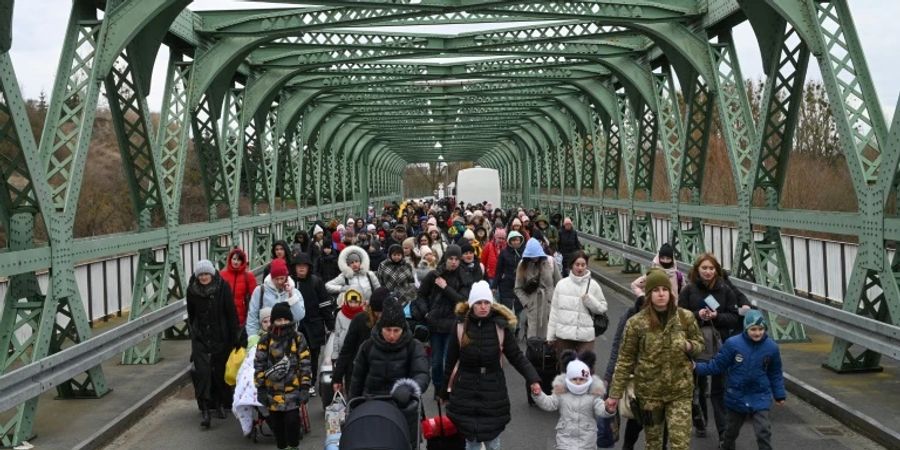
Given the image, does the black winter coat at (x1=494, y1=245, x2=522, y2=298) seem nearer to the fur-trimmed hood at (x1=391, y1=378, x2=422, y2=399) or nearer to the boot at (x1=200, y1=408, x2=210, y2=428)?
the boot at (x1=200, y1=408, x2=210, y2=428)

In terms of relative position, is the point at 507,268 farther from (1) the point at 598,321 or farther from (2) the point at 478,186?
(2) the point at 478,186

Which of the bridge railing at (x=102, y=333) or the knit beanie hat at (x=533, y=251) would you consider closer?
the bridge railing at (x=102, y=333)

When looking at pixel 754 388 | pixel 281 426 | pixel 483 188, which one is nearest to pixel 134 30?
pixel 281 426

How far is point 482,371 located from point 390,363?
1.93ft

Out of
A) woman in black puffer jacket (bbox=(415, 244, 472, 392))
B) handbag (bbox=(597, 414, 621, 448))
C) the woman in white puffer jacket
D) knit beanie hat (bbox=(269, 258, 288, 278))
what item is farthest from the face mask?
knit beanie hat (bbox=(269, 258, 288, 278))

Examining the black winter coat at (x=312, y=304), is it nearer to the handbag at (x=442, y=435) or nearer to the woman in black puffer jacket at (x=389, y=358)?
the woman in black puffer jacket at (x=389, y=358)

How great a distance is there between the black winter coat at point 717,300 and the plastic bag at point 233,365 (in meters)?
3.76

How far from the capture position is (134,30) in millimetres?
11117

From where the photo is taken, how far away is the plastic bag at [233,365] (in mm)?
9141

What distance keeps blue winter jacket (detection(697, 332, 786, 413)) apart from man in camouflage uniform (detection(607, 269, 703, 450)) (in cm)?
96

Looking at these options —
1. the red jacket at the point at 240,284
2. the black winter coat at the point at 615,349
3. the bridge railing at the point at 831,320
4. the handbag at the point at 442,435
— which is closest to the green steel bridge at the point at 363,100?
the bridge railing at the point at 831,320

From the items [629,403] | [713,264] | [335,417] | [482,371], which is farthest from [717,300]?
[335,417]

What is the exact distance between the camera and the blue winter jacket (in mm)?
7348

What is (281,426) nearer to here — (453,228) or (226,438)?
(226,438)
